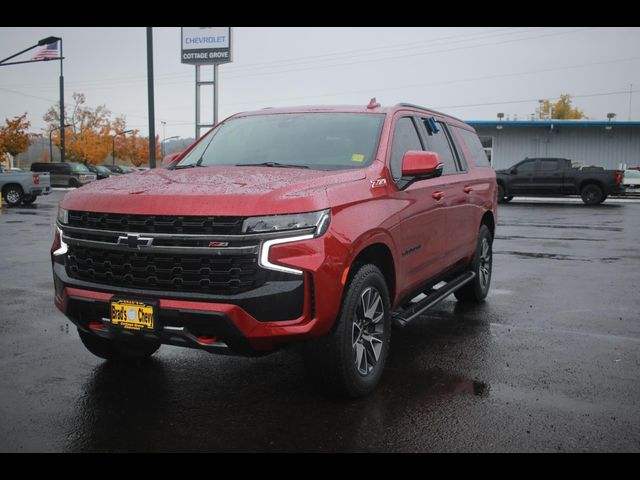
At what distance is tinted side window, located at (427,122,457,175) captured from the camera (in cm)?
595

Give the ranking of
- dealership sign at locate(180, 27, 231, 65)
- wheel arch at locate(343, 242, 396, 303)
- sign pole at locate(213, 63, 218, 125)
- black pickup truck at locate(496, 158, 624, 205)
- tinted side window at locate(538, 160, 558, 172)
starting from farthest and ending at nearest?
tinted side window at locate(538, 160, 558, 172) → black pickup truck at locate(496, 158, 624, 205) → dealership sign at locate(180, 27, 231, 65) → sign pole at locate(213, 63, 218, 125) → wheel arch at locate(343, 242, 396, 303)

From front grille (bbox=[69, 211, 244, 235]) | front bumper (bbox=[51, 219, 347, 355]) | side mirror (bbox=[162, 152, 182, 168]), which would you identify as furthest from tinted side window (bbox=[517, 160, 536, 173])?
front grille (bbox=[69, 211, 244, 235])

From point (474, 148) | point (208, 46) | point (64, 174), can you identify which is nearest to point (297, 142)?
point (474, 148)

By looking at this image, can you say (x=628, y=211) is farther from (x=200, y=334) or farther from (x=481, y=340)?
(x=200, y=334)

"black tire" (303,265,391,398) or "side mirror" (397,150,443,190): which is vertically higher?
"side mirror" (397,150,443,190)

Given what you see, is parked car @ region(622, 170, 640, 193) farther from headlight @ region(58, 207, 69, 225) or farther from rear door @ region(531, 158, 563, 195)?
headlight @ region(58, 207, 69, 225)

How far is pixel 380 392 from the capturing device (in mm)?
4363

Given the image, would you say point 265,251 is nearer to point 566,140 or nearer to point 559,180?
point 559,180

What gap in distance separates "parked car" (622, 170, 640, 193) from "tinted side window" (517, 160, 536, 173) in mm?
9987

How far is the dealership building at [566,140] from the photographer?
43.9 metres

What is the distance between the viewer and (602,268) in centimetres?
977

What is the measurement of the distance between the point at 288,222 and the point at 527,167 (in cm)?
2464

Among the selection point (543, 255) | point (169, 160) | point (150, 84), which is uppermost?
point (150, 84)

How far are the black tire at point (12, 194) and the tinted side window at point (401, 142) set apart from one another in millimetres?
21375
